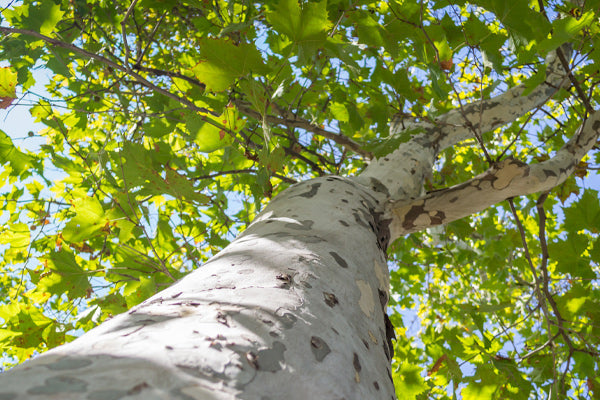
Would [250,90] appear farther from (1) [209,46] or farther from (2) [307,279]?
(2) [307,279]

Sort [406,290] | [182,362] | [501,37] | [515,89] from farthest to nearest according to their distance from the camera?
[406,290]
[515,89]
[501,37]
[182,362]

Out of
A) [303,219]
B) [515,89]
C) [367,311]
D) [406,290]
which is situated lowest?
[367,311]

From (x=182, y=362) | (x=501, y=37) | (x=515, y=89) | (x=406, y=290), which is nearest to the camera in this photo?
(x=182, y=362)

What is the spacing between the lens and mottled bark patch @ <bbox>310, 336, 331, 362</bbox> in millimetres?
438

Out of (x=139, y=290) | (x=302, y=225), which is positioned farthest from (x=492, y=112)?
(x=139, y=290)

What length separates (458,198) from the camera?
1306 mm

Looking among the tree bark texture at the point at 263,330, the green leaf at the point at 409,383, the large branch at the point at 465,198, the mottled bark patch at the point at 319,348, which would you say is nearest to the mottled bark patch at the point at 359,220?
the tree bark texture at the point at 263,330

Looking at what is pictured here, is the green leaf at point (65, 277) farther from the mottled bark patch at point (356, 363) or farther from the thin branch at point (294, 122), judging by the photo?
the mottled bark patch at point (356, 363)

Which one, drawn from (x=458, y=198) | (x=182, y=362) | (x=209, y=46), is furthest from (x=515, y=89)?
(x=182, y=362)

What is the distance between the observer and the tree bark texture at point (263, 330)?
0.32 meters

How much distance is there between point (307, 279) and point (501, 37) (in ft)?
3.61

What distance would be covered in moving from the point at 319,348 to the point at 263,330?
0.07 m

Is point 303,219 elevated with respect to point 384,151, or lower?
lower

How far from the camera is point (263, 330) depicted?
1.44ft
